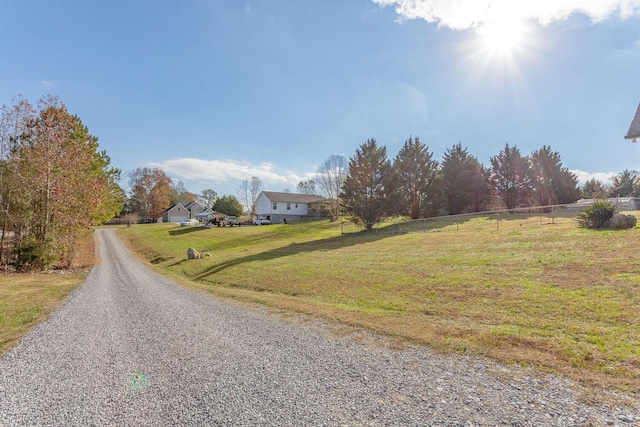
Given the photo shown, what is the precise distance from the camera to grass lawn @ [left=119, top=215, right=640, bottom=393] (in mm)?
4469

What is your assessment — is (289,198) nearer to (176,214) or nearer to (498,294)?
(176,214)

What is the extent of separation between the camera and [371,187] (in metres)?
25.9

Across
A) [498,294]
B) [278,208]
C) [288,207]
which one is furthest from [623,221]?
[288,207]

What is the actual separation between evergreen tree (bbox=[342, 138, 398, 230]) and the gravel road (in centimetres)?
1994

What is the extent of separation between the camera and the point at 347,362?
15.0 ft

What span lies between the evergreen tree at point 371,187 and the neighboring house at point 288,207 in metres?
26.2

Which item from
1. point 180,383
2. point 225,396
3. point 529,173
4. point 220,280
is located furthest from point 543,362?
point 529,173

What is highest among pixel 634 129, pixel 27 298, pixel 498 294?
pixel 634 129

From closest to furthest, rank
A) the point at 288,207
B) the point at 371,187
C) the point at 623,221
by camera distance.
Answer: the point at 623,221
the point at 371,187
the point at 288,207

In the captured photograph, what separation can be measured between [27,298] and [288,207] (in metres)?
43.0

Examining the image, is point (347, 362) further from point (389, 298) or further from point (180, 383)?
point (389, 298)

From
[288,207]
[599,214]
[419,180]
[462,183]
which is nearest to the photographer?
[599,214]

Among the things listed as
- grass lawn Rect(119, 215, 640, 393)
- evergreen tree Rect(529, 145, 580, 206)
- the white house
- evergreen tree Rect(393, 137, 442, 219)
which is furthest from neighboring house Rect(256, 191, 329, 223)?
grass lawn Rect(119, 215, 640, 393)

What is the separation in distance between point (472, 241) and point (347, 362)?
1221cm
